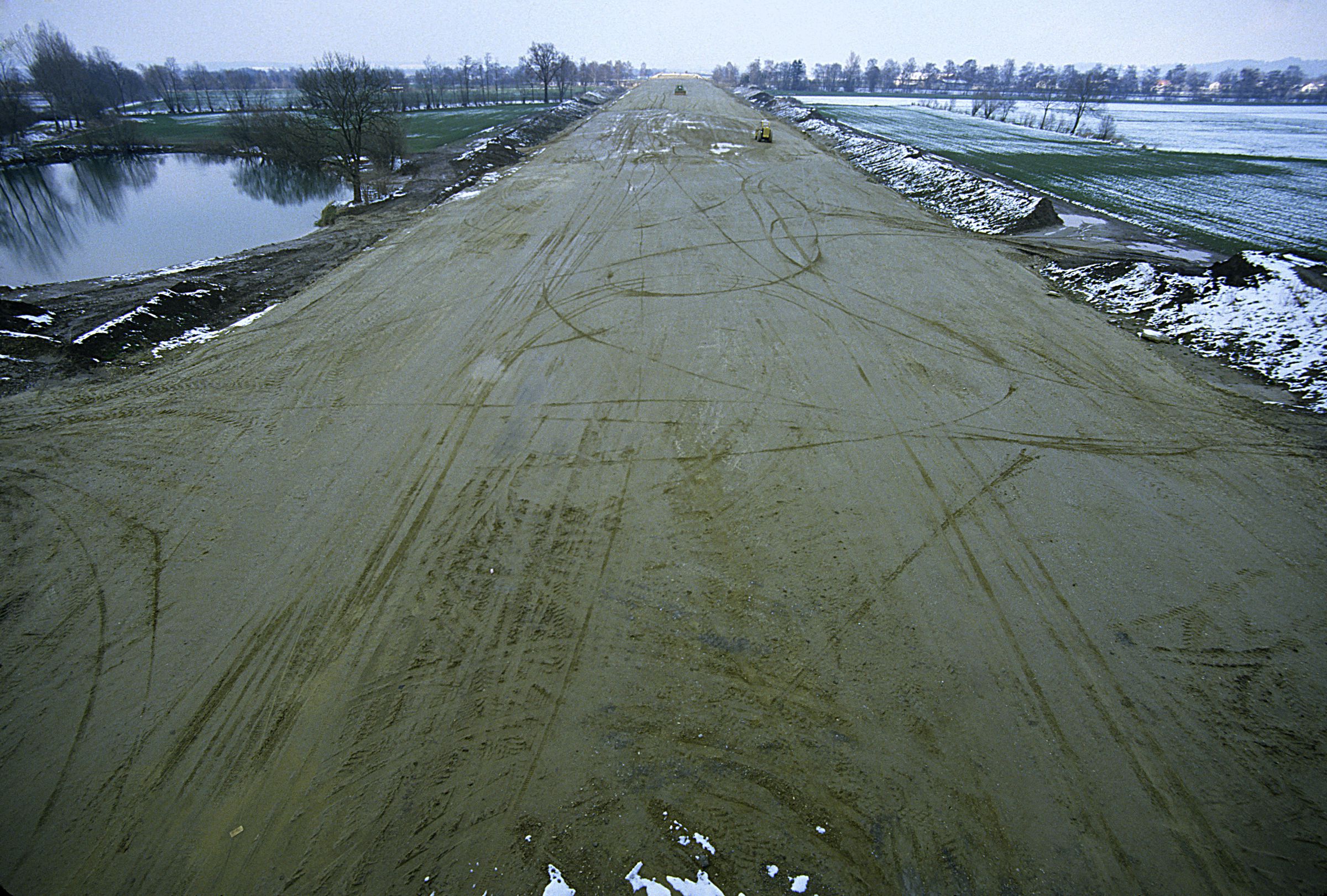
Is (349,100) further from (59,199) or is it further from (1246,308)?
(1246,308)

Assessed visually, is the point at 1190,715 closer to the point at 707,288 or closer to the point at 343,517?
the point at 343,517

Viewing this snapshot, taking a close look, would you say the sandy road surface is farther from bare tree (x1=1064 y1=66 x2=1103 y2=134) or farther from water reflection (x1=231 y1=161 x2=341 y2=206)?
bare tree (x1=1064 y1=66 x2=1103 y2=134)

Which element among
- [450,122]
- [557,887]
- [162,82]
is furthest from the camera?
[162,82]

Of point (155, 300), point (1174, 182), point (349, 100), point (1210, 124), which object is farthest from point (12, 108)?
point (1210, 124)

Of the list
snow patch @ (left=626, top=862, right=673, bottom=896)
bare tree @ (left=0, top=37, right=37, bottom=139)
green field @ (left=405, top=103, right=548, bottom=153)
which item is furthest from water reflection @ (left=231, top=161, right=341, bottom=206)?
snow patch @ (left=626, top=862, right=673, bottom=896)

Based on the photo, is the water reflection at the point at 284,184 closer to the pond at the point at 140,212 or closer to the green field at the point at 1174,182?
the pond at the point at 140,212

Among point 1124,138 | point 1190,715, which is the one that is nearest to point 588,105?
point 1124,138
